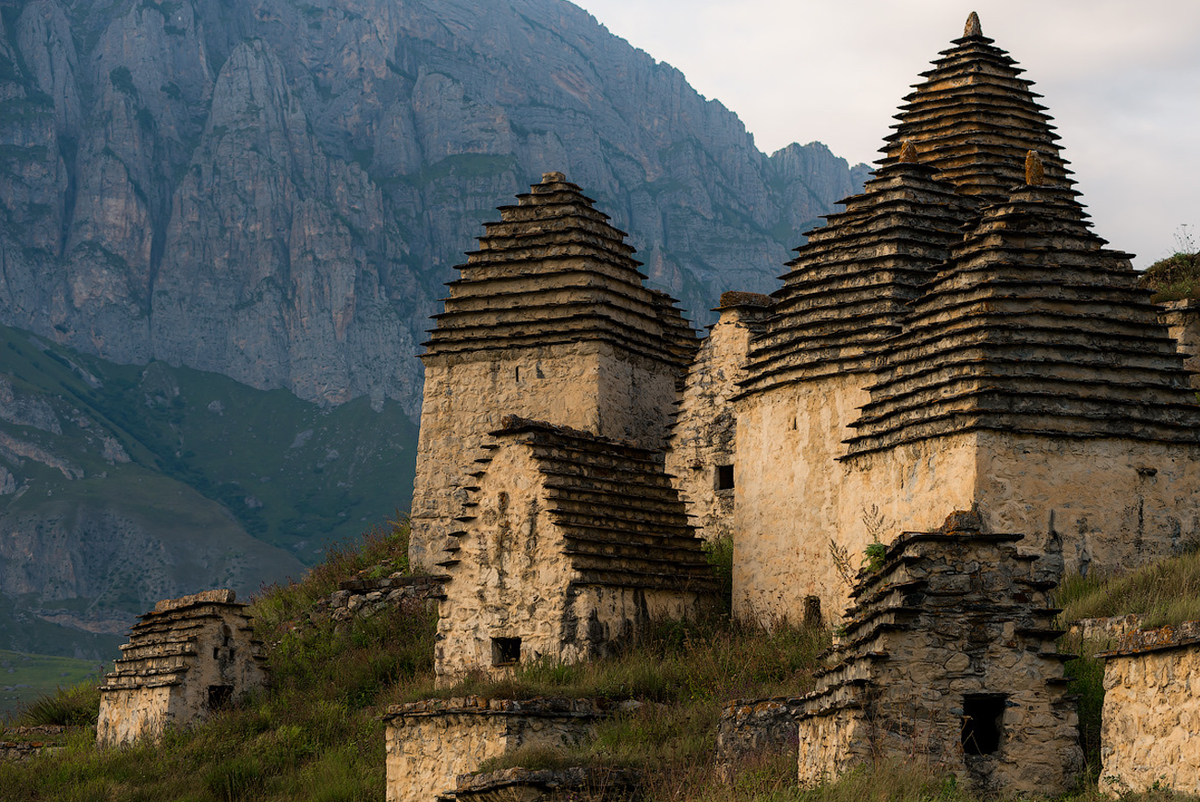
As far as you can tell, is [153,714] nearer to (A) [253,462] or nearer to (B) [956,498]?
(B) [956,498]

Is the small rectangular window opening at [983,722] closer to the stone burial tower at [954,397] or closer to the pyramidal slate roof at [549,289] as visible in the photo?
the stone burial tower at [954,397]

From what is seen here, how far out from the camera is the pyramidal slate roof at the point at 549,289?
2898 centimetres

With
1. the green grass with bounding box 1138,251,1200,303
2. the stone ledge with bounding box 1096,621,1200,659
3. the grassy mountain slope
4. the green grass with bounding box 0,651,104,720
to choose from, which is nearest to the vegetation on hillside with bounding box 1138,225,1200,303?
the green grass with bounding box 1138,251,1200,303

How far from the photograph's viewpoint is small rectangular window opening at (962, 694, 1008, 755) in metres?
13.3

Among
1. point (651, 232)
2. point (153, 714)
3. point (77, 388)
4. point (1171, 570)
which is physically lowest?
point (153, 714)

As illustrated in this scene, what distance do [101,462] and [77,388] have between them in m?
16.1

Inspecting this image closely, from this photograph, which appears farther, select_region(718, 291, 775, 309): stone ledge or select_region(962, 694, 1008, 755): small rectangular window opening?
select_region(718, 291, 775, 309): stone ledge

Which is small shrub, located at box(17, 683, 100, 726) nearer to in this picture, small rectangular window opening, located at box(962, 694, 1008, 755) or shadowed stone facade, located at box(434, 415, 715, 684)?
shadowed stone facade, located at box(434, 415, 715, 684)

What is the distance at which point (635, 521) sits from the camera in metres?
22.6

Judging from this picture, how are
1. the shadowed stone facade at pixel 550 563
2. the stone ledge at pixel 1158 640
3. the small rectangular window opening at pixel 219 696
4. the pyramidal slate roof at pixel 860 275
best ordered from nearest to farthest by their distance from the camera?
the stone ledge at pixel 1158 640, the shadowed stone facade at pixel 550 563, the pyramidal slate roof at pixel 860 275, the small rectangular window opening at pixel 219 696

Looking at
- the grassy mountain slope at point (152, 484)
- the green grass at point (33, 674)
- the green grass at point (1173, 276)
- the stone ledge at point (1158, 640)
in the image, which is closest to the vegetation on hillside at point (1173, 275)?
the green grass at point (1173, 276)

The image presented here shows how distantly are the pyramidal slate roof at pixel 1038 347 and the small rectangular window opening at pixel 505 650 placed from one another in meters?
5.82

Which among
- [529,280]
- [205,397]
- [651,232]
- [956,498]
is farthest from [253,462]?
[956,498]

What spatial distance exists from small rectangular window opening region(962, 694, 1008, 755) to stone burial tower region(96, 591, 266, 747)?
15056mm
